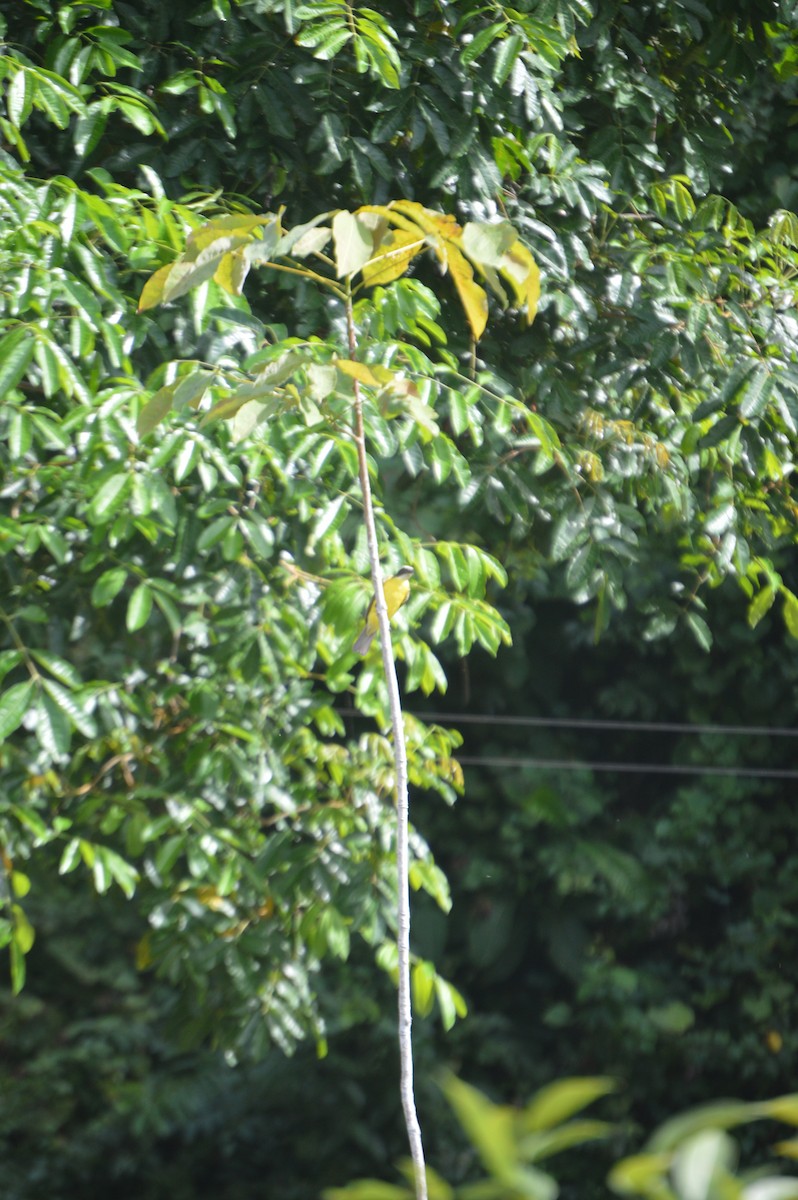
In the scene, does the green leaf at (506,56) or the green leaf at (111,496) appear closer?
the green leaf at (111,496)

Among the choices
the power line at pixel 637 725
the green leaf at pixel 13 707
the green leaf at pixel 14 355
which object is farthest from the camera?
the power line at pixel 637 725

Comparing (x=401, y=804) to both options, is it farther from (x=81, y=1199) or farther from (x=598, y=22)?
(x=81, y=1199)

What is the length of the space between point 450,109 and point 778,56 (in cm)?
73

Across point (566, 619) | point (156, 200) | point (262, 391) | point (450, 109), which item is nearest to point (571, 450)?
point (450, 109)

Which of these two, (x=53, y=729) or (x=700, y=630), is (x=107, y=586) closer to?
(x=53, y=729)

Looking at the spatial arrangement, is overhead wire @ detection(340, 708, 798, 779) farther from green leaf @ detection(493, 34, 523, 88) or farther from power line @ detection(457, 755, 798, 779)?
green leaf @ detection(493, 34, 523, 88)

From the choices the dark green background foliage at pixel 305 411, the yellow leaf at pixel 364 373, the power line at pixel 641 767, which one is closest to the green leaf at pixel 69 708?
the dark green background foliage at pixel 305 411

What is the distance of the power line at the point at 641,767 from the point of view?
3.68 meters

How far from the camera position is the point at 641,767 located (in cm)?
363

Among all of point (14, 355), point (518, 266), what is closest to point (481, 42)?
point (14, 355)

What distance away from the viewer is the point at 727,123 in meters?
2.24

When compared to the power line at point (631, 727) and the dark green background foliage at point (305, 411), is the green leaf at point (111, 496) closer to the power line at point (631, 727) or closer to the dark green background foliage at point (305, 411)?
the dark green background foliage at point (305, 411)

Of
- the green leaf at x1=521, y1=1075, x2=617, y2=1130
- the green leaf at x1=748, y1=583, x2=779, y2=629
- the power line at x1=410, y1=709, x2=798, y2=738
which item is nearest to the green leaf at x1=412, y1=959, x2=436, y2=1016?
the green leaf at x1=748, y1=583, x2=779, y2=629

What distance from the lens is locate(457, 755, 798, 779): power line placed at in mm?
3676
